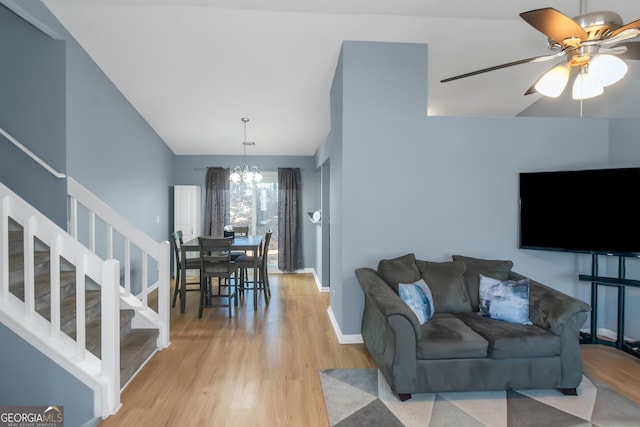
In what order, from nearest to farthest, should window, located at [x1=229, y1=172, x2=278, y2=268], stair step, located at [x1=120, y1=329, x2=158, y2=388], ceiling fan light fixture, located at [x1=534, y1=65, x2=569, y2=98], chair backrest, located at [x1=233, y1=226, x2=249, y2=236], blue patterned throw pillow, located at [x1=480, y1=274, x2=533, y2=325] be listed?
ceiling fan light fixture, located at [x1=534, y1=65, x2=569, y2=98], stair step, located at [x1=120, y1=329, x2=158, y2=388], blue patterned throw pillow, located at [x1=480, y1=274, x2=533, y2=325], chair backrest, located at [x1=233, y1=226, x2=249, y2=236], window, located at [x1=229, y1=172, x2=278, y2=268]

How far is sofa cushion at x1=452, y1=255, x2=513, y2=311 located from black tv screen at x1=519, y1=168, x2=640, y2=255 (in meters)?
0.51

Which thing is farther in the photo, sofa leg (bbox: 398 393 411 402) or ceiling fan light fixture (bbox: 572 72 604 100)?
sofa leg (bbox: 398 393 411 402)

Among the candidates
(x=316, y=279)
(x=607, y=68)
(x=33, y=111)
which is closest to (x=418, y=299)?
(x=607, y=68)

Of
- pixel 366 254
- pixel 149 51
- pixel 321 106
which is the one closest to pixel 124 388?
pixel 366 254

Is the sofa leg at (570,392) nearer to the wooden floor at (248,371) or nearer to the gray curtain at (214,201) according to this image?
the wooden floor at (248,371)

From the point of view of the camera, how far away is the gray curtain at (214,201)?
6.61m

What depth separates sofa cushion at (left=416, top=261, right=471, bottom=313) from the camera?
2.96 m

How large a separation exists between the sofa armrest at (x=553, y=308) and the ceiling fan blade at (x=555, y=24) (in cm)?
181

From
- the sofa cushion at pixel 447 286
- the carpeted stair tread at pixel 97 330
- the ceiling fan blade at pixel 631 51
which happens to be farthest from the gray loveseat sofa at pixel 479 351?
the carpeted stair tread at pixel 97 330

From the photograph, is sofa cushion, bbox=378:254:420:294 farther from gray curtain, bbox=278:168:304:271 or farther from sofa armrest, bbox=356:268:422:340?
gray curtain, bbox=278:168:304:271

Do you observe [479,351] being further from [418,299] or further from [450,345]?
[418,299]

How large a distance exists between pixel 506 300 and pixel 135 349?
3.12 meters

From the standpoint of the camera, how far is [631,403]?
7.73ft

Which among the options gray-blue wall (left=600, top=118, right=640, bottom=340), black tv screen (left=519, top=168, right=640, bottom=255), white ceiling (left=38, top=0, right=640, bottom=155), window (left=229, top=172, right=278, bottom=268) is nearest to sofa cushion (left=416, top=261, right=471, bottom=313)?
black tv screen (left=519, top=168, right=640, bottom=255)
